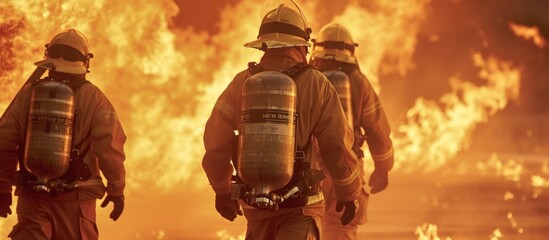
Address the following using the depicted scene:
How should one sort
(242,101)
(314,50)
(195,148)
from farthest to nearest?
1. (195,148)
2. (314,50)
3. (242,101)

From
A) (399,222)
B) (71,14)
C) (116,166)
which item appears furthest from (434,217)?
(116,166)

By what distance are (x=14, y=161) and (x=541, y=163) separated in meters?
24.1

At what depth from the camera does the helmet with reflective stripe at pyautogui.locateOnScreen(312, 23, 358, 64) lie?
7898mm

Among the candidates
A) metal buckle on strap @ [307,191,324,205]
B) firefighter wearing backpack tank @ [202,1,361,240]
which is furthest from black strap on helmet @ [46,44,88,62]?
metal buckle on strap @ [307,191,324,205]

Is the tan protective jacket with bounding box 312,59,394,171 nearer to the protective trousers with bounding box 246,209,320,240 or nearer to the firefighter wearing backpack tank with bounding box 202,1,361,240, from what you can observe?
the firefighter wearing backpack tank with bounding box 202,1,361,240

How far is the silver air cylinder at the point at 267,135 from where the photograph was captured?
5.02m

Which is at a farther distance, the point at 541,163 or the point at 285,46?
the point at 541,163

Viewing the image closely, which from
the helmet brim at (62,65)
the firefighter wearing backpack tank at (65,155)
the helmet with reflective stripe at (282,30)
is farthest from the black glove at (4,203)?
the helmet with reflective stripe at (282,30)

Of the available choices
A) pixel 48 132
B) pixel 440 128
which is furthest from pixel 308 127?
pixel 440 128

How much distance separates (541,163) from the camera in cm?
2786

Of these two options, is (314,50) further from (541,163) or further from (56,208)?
(541,163)

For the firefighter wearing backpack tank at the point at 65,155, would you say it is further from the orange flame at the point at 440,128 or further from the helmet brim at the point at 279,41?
the orange flame at the point at 440,128

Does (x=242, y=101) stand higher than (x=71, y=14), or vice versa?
(x=71, y=14)

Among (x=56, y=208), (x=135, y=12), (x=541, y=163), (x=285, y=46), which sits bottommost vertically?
(x=56, y=208)
